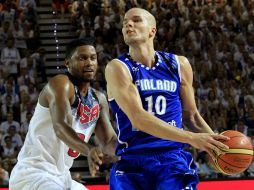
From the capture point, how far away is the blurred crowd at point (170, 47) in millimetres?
10344

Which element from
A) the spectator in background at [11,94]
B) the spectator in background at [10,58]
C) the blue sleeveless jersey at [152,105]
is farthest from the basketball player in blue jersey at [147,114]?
the spectator in background at [10,58]

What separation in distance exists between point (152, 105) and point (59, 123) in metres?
0.62

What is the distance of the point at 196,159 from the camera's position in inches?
367

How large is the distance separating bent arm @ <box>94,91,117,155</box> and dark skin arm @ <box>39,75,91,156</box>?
419 millimetres

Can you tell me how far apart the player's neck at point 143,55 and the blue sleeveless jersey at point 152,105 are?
5 centimetres

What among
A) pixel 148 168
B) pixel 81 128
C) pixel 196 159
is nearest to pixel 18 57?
pixel 196 159

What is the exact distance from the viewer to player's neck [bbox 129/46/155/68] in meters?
3.85

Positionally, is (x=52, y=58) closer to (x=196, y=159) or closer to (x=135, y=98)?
(x=196, y=159)

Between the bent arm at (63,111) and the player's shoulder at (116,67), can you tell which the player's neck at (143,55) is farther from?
the bent arm at (63,111)

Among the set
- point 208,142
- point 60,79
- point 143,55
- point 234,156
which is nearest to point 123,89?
point 143,55

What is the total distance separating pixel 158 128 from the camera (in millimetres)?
3373

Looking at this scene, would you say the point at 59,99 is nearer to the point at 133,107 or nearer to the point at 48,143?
the point at 48,143

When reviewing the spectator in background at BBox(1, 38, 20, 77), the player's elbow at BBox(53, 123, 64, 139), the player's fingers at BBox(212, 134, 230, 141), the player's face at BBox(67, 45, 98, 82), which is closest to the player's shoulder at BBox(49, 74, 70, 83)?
the player's face at BBox(67, 45, 98, 82)

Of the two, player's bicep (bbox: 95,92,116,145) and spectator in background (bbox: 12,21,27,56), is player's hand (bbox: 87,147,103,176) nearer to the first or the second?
player's bicep (bbox: 95,92,116,145)
